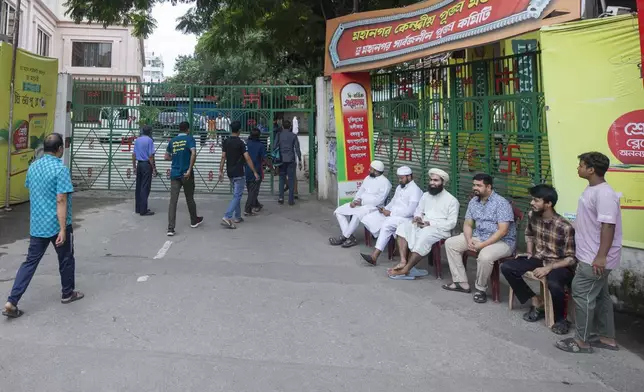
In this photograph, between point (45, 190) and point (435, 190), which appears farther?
point (435, 190)

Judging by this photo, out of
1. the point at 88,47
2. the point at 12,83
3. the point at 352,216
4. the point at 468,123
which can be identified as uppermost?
the point at 88,47

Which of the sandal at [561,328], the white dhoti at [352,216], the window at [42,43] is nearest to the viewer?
the sandal at [561,328]

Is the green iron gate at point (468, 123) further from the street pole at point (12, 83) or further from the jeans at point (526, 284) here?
the street pole at point (12, 83)

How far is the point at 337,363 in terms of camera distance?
3.65m

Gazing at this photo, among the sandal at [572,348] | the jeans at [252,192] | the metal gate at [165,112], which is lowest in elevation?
the sandal at [572,348]

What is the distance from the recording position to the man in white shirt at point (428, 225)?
5680 mm

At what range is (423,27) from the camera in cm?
683

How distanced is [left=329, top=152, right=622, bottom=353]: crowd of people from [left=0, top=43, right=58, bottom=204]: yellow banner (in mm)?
6455

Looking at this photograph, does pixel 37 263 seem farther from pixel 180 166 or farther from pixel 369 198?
pixel 369 198

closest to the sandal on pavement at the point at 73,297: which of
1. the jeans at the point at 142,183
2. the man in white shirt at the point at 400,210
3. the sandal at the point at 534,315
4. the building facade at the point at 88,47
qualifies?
the man in white shirt at the point at 400,210

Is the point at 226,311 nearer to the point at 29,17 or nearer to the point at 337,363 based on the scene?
the point at 337,363

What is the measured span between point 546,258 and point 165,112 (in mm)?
9034

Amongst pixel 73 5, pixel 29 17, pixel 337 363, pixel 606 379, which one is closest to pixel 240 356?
pixel 337 363

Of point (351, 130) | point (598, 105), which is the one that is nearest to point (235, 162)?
point (351, 130)
